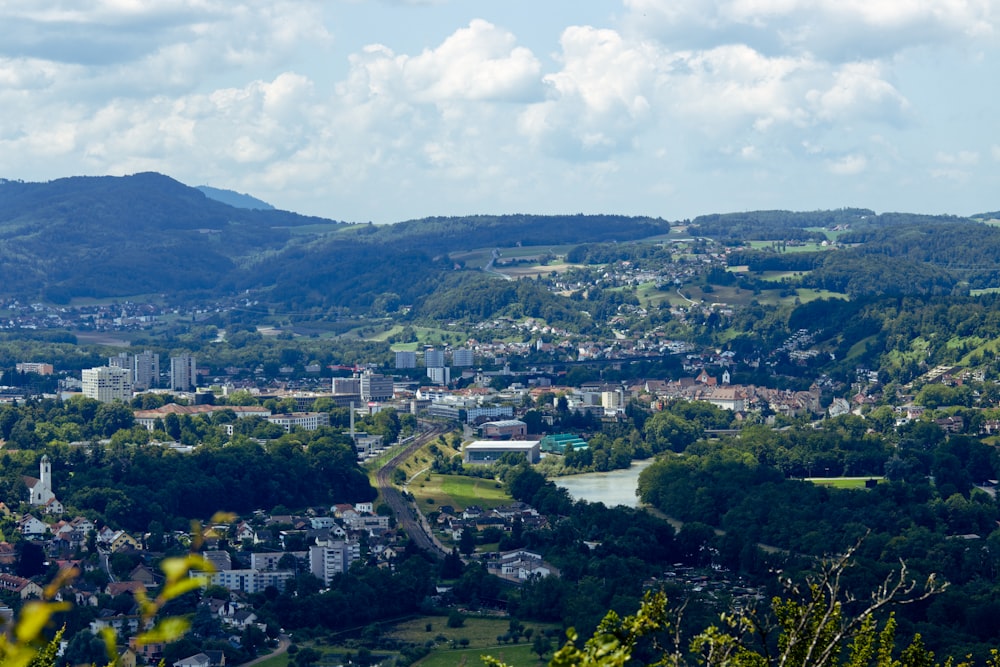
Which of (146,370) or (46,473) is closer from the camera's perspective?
(46,473)

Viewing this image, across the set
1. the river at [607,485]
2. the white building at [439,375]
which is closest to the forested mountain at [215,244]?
the white building at [439,375]

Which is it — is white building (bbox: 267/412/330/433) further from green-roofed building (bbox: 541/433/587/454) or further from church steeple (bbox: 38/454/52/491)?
church steeple (bbox: 38/454/52/491)

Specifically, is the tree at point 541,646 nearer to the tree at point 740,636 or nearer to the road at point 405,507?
the road at point 405,507

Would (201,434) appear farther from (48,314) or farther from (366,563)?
(48,314)

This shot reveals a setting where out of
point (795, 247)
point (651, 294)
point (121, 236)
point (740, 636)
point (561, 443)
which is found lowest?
point (561, 443)

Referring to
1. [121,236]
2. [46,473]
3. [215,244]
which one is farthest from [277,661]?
[215,244]

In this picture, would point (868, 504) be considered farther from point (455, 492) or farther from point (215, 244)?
point (215, 244)
